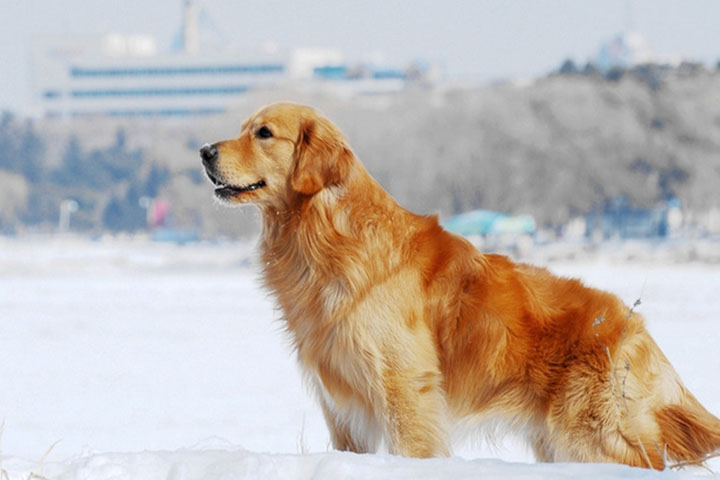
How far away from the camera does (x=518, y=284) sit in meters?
4.28

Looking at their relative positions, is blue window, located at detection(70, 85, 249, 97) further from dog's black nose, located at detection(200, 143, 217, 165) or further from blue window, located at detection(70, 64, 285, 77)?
dog's black nose, located at detection(200, 143, 217, 165)

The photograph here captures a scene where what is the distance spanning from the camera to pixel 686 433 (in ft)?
13.5

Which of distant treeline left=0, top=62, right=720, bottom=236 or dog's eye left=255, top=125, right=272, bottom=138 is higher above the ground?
dog's eye left=255, top=125, right=272, bottom=138

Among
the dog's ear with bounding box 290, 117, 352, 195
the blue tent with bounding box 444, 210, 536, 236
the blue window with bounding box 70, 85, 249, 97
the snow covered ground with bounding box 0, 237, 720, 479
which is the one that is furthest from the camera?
the blue window with bounding box 70, 85, 249, 97

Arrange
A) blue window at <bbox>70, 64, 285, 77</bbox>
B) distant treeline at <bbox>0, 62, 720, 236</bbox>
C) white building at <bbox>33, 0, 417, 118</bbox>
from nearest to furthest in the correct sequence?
1. distant treeline at <bbox>0, 62, 720, 236</bbox>
2. white building at <bbox>33, 0, 417, 118</bbox>
3. blue window at <bbox>70, 64, 285, 77</bbox>

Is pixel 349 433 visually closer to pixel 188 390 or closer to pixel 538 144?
pixel 188 390

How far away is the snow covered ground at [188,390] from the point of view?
129 inches

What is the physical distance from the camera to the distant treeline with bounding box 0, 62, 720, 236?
55188mm

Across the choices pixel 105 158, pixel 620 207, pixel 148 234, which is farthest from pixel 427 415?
pixel 105 158

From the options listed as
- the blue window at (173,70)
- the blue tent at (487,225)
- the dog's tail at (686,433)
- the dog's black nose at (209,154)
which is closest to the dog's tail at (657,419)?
the dog's tail at (686,433)

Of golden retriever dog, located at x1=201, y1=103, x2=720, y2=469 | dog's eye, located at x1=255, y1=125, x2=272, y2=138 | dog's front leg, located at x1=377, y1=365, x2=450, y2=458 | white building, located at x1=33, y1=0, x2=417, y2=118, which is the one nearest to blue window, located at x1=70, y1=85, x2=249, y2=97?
white building, located at x1=33, y1=0, x2=417, y2=118

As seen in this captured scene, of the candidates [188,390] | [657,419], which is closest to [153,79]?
[188,390]

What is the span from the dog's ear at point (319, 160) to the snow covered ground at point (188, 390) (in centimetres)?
79

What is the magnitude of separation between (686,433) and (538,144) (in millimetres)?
55164
